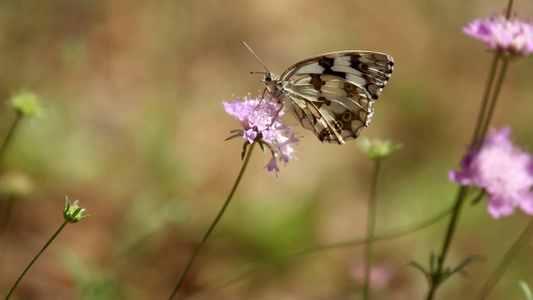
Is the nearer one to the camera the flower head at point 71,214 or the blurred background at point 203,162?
the flower head at point 71,214

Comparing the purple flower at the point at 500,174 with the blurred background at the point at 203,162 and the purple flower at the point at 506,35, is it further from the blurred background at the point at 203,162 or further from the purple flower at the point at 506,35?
the blurred background at the point at 203,162

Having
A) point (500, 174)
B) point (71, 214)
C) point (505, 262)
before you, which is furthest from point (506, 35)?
point (71, 214)

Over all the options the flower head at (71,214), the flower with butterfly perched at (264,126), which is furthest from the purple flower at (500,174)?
the flower head at (71,214)

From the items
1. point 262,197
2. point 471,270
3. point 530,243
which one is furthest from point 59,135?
point 530,243

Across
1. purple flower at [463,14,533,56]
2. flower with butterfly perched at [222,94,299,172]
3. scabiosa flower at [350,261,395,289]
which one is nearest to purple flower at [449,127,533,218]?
purple flower at [463,14,533,56]

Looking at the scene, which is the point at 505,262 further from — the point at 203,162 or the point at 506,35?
the point at 203,162
